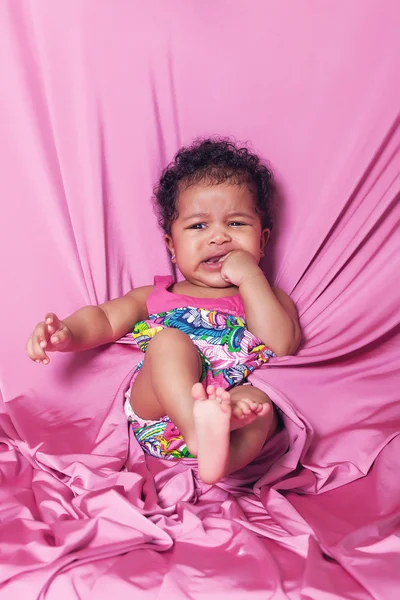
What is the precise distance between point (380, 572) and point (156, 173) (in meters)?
1.04

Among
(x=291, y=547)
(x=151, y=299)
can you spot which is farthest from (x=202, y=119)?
(x=291, y=547)

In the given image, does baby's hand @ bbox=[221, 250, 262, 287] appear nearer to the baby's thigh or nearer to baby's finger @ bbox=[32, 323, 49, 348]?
the baby's thigh

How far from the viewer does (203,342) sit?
1.42 metres

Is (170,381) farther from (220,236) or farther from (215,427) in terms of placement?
(220,236)

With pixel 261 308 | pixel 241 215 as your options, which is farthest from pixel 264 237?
pixel 261 308

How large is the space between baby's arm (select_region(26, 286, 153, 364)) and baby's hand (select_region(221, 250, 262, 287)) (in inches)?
8.4

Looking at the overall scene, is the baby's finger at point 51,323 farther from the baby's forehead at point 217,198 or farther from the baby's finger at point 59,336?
the baby's forehead at point 217,198

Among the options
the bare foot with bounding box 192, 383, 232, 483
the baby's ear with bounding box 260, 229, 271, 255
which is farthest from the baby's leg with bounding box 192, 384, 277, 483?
the baby's ear with bounding box 260, 229, 271, 255

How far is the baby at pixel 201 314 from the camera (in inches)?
50.1

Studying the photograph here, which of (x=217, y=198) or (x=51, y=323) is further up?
(x=217, y=198)

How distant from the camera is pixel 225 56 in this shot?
1647 millimetres

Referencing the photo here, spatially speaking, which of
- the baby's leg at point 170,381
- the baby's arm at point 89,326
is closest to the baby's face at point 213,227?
the baby's arm at point 89,326

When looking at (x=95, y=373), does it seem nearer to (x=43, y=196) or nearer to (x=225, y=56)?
(x=43, y=196)

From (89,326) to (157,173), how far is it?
449 millimetres
